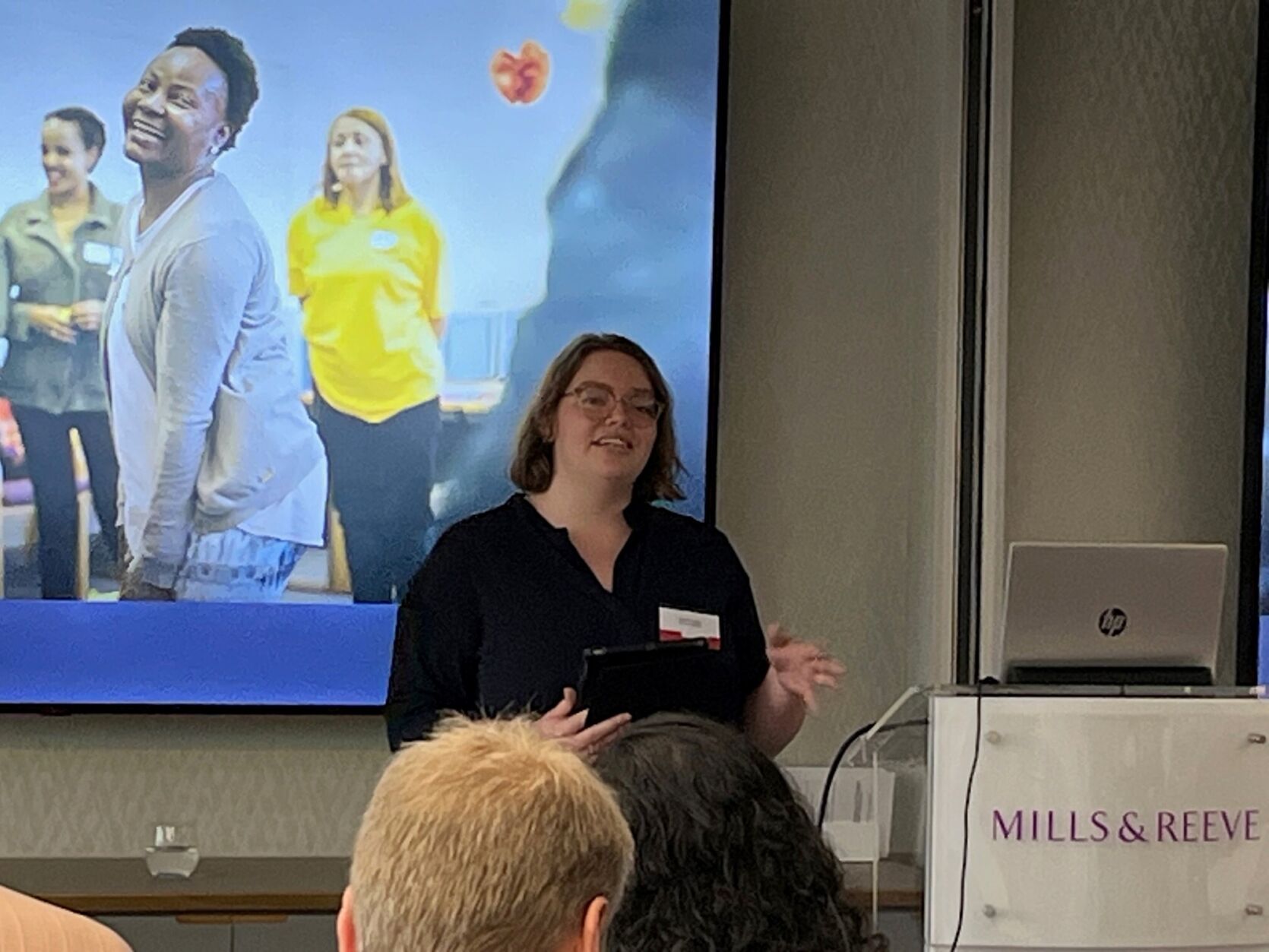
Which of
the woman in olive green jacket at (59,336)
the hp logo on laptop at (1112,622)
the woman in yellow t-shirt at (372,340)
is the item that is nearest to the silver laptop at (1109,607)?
the hp logo on laptop at (1112,622)

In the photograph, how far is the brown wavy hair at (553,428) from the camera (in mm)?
3342

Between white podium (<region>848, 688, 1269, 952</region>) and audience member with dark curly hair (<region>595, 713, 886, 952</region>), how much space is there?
106cm

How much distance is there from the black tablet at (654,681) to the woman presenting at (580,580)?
4 cm

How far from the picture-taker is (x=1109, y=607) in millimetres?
2969

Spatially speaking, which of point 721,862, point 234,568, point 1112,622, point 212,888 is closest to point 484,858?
point 721,862

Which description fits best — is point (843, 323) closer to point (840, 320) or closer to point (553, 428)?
point (840, 320)

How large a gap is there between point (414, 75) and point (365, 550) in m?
1.09

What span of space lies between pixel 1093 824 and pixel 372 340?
2099 mm

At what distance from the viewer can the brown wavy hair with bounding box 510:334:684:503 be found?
334 centimetres

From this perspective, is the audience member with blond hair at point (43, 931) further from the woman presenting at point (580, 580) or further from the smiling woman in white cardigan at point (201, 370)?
the smiling woman in white cardigan at point (201, 370)

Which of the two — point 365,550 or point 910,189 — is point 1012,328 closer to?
point 910,189

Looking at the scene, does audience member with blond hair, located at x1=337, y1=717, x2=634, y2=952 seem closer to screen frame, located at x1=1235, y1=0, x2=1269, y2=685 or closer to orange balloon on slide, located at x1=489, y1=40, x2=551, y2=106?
orange balloon on slide, located at x1=489, y1=40, x2=551, y2=106

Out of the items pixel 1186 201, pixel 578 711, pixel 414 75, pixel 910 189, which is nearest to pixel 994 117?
pixel 910 189

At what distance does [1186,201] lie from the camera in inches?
180
